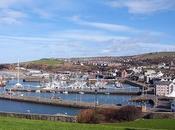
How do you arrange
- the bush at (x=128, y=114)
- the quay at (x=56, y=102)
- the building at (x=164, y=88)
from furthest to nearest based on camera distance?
1. the building at (x=164, y=88)
2. the quay at (x=56, y=102)
3. the bush at (x=128, y=114)

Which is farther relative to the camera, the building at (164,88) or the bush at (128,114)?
the building at (164,88)

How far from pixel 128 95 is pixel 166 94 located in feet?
21.5

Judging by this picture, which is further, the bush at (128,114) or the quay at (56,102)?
the quay at (56,102)

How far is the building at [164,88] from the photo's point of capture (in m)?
72.1

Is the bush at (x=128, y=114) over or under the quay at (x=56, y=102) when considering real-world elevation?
over

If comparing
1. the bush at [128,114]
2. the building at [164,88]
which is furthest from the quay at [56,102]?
the building at [164,88]

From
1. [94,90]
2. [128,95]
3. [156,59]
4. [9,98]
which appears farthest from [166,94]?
[156,59]

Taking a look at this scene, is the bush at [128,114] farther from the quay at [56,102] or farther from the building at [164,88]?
the building at [164,88]

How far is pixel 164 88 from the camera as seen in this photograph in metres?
73.8

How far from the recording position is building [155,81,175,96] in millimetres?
72125

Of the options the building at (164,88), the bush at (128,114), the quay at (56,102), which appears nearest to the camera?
the bush at (128,114)

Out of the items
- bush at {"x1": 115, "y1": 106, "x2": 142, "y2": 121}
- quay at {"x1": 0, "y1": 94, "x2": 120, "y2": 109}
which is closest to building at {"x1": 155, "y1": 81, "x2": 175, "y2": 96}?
quay at {"x1": 0, "y1": 94, "x2": 120, "y2": 109}

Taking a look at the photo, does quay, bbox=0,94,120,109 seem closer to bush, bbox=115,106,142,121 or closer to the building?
bush, bbox=115,106,142,121

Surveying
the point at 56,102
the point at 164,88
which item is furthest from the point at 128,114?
the point at 164,88
